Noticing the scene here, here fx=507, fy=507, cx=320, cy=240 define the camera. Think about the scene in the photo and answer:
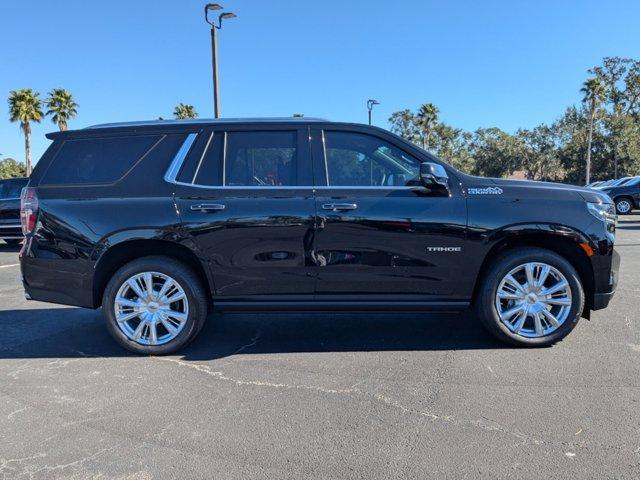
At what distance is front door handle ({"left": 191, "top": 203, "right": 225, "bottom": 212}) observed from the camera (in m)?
4.27

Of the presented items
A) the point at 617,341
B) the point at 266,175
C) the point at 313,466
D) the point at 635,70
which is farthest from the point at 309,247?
the point at 635,70

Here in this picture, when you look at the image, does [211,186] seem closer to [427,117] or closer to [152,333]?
[152,333]

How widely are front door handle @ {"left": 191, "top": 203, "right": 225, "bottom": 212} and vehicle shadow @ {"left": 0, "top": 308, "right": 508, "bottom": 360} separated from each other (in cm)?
127

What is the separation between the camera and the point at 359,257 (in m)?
4.28

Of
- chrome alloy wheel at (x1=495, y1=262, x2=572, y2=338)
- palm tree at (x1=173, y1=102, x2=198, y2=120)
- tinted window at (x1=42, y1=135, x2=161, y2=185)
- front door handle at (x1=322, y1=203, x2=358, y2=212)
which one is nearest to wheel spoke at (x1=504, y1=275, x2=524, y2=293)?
chrome alloy wheel at (x1=495, y1=262, x2=572, y2=338)

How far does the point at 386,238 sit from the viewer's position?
4258 millimetres

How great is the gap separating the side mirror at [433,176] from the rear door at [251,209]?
94 cm

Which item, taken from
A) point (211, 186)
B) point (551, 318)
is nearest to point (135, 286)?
point (211, 186)

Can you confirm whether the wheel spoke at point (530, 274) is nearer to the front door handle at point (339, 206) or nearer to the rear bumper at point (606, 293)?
the rear bumper at point (606, 293)

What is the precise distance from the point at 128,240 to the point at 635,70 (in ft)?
193

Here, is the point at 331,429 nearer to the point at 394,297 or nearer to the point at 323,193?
the point at 394,297

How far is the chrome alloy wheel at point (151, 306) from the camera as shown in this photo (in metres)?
4.38

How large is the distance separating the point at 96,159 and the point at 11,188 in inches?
417

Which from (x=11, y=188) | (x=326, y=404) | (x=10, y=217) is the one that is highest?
(x=11, y=188)
